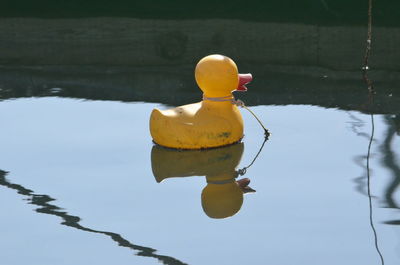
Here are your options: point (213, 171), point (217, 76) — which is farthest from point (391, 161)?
point (217, 76)

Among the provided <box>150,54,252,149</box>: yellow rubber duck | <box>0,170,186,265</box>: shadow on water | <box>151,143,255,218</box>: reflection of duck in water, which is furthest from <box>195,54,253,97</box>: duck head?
<box>0,170,186,265</box>: shadow on water

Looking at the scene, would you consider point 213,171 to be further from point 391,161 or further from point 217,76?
point 391,161

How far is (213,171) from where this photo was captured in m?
5.71

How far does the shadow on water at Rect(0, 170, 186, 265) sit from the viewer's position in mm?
4398

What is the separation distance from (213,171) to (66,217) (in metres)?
1.17

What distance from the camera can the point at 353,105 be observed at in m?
7.14

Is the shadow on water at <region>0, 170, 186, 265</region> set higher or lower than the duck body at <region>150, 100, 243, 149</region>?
lower

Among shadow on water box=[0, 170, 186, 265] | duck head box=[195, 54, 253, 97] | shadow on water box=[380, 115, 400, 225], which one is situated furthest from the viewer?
duck head box=[195, 54, 253, 97]

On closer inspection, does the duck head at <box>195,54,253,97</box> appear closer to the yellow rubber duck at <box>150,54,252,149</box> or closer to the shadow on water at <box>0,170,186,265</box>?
the yellow rubber duck at <box>150,54,252,149</box>

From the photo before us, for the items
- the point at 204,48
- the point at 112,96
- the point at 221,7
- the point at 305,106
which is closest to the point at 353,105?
the point at 305,106

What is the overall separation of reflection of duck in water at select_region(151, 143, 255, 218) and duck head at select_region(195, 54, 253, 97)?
408mm

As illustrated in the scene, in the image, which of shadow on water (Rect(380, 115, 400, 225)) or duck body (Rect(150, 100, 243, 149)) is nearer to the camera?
shadow on water (Rect(380, 115, 400, 225))

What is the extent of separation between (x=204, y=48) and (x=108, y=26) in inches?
57.1

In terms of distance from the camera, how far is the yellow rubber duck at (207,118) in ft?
19.4
